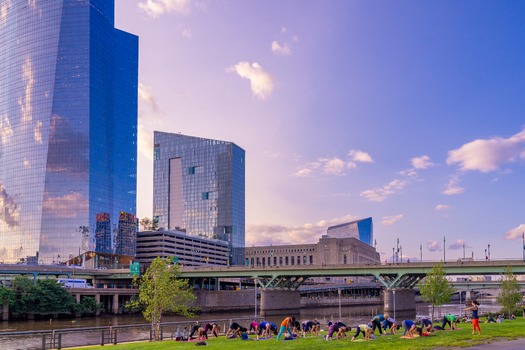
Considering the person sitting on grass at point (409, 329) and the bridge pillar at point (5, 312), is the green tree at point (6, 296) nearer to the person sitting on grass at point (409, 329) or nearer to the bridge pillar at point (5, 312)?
the bridge pillar at point (5, 312)

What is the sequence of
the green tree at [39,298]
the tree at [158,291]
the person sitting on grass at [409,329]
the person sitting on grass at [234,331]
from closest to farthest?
1. the person sitting on grass at [409,329]
2. the person sitting on grass at [234,331]
3. the tree at [158,291]
4. the green tree at [39,298]

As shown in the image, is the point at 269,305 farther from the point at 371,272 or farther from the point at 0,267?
the point at 0,267

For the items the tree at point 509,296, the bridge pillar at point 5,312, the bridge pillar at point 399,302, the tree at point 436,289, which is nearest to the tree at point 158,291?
the tree at point 436,289

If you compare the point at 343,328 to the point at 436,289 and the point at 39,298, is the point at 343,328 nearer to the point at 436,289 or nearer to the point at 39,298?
the point at 436,289

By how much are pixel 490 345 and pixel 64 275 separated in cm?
15707

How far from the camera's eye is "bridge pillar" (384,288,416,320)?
12500cm

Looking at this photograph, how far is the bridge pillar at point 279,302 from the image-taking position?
135 meters

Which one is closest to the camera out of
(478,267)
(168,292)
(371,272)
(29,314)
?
(168,292)

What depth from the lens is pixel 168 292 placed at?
52469 mm

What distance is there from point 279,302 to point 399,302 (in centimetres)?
2920

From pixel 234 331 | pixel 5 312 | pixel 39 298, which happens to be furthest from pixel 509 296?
pixel 5 312

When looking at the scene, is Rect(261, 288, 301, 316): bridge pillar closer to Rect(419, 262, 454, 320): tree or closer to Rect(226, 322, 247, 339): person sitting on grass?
Rect(419, 262, 454, 320): tree

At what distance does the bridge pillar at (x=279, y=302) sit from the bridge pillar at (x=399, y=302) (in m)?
22.2

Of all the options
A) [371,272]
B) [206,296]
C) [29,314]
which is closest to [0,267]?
[29,314]
